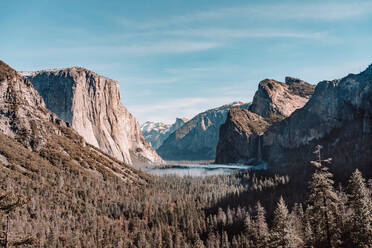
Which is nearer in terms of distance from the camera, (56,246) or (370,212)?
(370,212)

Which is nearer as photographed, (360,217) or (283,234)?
(283,234)

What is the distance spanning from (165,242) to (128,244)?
18.7 meters

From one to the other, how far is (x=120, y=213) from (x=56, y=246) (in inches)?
2605

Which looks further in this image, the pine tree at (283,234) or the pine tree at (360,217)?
the pine tree at (360,217)

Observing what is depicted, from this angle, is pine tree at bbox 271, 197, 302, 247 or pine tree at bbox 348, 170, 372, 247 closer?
pine tree at bbox 271, 197, 302, 247

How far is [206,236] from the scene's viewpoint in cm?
16225

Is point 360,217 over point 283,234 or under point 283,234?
under

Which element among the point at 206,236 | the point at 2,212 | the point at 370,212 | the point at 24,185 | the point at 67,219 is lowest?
the point at 206,236

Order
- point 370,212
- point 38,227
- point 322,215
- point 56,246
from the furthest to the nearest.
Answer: point 38,227
point 56,246
point 370,212
point 322,215

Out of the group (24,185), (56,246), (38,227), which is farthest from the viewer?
(24,185)

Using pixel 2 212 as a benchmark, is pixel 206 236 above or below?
below

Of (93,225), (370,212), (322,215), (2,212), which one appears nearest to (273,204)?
(93,225)

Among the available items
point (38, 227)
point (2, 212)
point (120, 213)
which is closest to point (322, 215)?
point (2, 212)

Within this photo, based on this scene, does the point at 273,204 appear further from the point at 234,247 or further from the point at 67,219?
the point at 67,219
